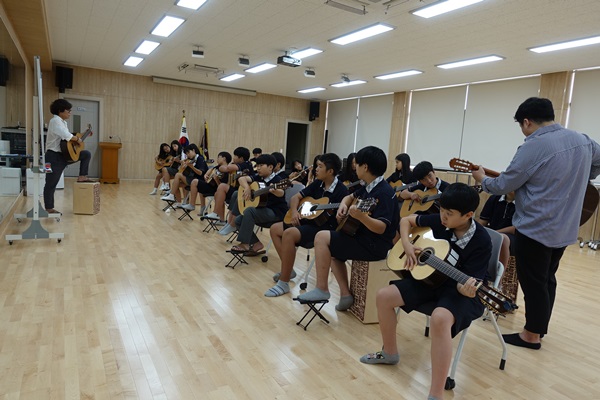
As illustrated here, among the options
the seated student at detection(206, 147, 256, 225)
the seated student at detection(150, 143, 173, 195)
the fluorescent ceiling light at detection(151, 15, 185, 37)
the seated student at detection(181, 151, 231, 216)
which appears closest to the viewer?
the seated student at detection(206, 147, 256, 225)

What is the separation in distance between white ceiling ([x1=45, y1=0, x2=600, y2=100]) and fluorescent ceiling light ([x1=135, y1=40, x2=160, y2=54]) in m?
0.14

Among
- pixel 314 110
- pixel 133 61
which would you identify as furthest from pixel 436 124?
pixel 133 61

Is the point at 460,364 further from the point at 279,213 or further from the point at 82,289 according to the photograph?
the point at 82,289

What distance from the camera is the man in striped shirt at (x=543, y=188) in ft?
8.61

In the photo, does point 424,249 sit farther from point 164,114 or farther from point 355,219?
point 164,114

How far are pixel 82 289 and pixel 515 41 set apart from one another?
21.9ft

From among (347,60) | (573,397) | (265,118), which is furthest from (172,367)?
(265,118)

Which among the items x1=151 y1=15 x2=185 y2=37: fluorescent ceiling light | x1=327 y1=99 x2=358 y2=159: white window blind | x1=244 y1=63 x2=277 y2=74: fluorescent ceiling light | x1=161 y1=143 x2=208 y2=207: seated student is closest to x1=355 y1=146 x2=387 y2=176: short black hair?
x1=161 y1=143 x2=208 y2=207: seated student

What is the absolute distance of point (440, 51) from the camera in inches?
285

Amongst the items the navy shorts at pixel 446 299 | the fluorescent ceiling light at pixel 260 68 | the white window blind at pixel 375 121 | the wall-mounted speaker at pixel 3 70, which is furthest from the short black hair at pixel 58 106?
the white window blind at pixel 375 121

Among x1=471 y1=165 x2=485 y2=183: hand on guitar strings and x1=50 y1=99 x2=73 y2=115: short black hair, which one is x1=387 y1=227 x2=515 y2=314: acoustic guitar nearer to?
x1=471 y1=165 x2=485 y2=183: hand on guitar strings

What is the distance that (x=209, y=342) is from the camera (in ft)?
8.63

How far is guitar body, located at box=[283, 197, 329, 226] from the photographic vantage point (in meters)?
3.51

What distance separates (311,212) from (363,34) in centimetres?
416
